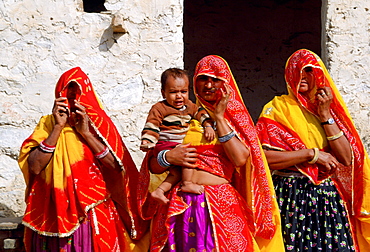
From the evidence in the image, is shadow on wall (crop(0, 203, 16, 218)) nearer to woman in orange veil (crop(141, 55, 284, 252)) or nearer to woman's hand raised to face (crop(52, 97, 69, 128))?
woman's hand raised to face (crop(52, 97, 69, 128))

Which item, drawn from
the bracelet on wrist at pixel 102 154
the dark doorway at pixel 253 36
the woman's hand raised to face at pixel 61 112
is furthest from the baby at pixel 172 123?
the dark doorway at pixel 253 36

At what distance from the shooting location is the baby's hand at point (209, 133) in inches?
157

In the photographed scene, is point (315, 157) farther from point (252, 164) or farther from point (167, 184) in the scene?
point (167, 184)

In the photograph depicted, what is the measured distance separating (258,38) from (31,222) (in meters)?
4.62

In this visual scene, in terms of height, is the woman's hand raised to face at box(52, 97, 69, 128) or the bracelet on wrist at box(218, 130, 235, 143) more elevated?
the woman's hand raised to face at box(52, 97, 69, 128)

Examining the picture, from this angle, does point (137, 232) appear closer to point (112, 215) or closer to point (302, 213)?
point (112, 215)

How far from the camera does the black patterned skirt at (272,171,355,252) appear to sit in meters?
4.24

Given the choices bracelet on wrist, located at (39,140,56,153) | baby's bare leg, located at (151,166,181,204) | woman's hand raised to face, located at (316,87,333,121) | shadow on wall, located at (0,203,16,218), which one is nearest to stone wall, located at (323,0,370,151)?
woman's hand raised to face, located at (316,87,333,121)

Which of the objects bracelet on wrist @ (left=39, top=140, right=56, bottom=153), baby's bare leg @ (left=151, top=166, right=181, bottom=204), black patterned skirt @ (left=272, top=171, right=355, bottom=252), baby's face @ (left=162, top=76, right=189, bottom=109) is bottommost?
black patterned skirt @ (left=272, top=171, right=355, bottom=252)

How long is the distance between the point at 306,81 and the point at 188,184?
110cm

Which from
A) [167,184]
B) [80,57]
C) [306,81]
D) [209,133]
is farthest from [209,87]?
[80,57]

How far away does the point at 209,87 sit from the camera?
4055mm

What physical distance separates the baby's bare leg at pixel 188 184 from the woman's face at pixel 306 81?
986 millimetres

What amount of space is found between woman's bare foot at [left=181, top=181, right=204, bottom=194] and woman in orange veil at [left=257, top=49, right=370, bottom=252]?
57cm
